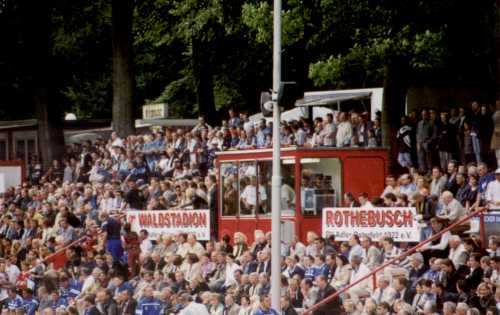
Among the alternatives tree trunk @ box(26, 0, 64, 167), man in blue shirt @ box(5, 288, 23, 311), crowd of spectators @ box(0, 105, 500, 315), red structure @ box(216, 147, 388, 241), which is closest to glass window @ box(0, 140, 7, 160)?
tree trunk @ box(26, 0, 64, 167)

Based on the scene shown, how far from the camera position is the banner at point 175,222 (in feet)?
111

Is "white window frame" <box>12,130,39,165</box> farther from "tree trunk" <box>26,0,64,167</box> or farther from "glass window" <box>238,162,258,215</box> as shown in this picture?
"glass window" <box>238,162,258,215</box>

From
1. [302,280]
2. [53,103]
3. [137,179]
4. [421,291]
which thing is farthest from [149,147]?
[421,291]

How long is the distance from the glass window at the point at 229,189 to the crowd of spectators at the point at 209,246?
1.51 feet

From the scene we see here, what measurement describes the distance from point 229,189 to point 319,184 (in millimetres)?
2923

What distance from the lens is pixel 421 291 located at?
23797 mm

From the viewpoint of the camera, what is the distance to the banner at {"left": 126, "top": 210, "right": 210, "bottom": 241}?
33812 millimetres

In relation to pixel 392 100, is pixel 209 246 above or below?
below

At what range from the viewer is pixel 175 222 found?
3428cm

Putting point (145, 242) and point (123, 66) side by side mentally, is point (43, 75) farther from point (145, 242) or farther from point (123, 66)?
point (145, 242)

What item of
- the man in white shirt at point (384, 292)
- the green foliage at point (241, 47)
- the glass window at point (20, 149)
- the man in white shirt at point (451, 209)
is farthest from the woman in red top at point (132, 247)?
the glass window at point (20, 149)

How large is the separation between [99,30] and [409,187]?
29.0m

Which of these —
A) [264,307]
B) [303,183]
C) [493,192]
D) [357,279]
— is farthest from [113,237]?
[493,192]

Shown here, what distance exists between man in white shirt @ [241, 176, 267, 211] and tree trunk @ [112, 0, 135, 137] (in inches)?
589
